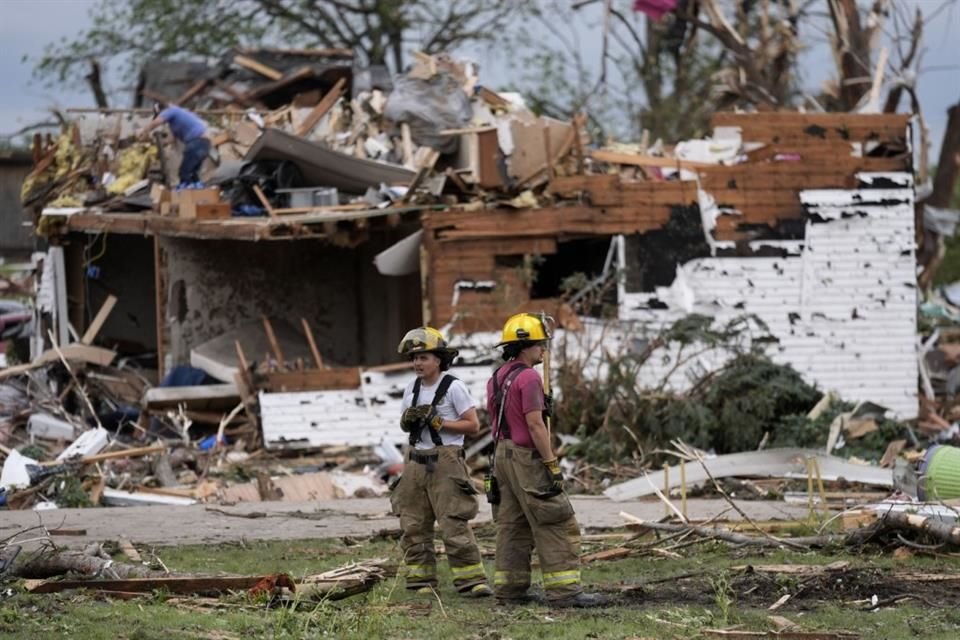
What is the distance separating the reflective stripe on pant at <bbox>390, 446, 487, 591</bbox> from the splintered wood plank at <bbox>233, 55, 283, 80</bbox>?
1687 centimetres

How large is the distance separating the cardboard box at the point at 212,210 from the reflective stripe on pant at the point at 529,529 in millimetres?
11008

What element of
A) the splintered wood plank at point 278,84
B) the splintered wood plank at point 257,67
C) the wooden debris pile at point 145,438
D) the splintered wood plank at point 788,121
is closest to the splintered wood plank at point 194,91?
the splintered wood plank at point 257,67

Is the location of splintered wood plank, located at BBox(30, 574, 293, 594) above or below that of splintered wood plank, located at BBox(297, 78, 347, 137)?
below

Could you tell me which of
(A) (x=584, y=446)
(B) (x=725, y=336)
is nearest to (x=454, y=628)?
(A) (x=584, y=446)

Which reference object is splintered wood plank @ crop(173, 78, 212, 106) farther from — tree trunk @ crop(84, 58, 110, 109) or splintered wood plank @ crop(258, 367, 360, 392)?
tree trunk @ crop(84, 58, 110, 109)

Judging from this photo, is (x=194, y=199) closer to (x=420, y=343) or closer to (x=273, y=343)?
(x=273, y=343)

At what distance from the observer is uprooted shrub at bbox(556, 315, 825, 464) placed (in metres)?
17.1

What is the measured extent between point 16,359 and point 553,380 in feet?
34.2

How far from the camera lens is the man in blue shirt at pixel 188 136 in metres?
20.9

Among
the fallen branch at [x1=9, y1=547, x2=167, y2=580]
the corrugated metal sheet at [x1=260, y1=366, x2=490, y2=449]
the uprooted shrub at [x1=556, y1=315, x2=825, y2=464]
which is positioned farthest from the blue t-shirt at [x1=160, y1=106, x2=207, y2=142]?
the fallen branch at [x1=9, y1=547, x2=167, y2=580]

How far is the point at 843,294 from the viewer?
66.6 feet

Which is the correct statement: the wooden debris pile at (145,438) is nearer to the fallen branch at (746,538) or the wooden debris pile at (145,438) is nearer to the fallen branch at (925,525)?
the fallen branch at (746,538)

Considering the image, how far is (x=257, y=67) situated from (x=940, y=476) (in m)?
17.0

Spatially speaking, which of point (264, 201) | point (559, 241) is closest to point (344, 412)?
point (264, 201)
